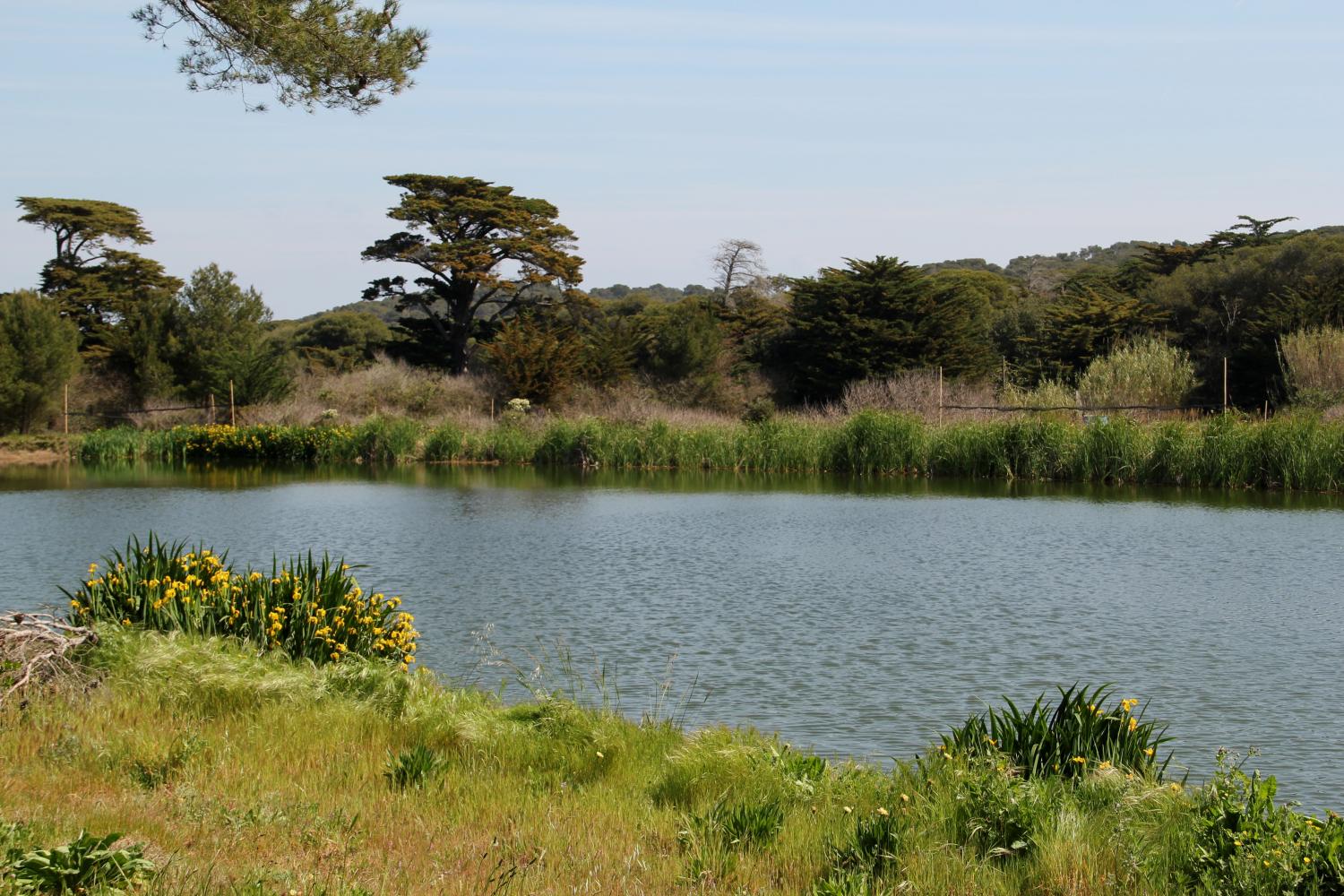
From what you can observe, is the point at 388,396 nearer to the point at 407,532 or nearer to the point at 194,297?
the point at 194,297

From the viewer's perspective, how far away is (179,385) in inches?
1655

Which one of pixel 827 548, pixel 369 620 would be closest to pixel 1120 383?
pixel 827 548

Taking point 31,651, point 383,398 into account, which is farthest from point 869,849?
point 383,398

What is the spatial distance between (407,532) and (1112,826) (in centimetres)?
1513

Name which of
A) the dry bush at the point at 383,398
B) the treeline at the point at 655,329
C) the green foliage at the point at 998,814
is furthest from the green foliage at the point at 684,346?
the green foliage at the point at 998,814

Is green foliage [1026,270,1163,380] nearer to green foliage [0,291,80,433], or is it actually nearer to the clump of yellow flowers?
green foliage [0,291,80,433]

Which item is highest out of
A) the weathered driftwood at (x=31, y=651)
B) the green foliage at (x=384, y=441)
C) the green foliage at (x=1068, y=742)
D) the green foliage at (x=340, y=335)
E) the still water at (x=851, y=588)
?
the green foliage at (x=340, y=335)

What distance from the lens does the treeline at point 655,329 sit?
37.5 meters

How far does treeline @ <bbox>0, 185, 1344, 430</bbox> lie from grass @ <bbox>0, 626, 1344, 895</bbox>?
2838 centimetres

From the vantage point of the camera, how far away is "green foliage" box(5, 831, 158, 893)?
12.9 feet

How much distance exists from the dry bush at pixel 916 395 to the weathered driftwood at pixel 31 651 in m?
27.4

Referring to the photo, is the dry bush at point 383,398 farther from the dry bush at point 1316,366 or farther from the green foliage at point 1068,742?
the green foliage at point 1068,742

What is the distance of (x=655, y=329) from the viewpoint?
144ft

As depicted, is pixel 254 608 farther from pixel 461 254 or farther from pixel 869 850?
pixel 461 254
